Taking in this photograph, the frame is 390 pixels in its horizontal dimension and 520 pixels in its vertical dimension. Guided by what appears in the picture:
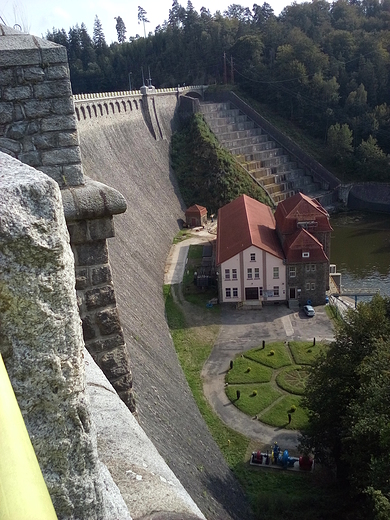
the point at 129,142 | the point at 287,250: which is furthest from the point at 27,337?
the point at 129,142

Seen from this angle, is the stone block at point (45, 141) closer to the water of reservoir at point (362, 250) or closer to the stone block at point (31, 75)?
the stone block at point (31, 75)

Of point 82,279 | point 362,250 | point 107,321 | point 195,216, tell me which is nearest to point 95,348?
point 107,321

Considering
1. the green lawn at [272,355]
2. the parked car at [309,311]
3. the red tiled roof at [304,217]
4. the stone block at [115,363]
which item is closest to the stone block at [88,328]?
the stone block at [115,363]

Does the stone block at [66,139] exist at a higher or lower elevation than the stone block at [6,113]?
lower

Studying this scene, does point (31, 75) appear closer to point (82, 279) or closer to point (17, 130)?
point (17, 130)

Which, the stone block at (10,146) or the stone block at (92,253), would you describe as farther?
the stone block at (92,253)

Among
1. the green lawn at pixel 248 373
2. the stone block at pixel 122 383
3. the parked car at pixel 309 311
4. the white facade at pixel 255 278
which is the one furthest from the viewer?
the white facade at pixel 255 278

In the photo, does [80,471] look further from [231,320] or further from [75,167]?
[231,320]
